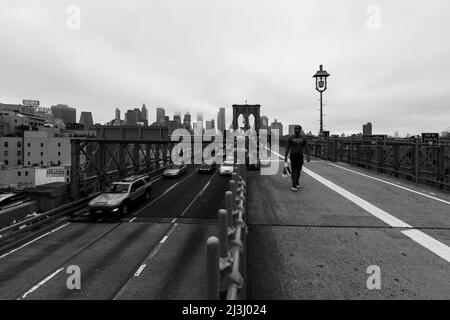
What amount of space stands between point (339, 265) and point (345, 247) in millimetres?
745

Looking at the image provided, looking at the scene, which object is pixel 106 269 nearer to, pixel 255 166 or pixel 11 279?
pixel 11 279

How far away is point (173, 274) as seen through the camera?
11625mm

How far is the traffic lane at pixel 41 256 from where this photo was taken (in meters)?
11.7

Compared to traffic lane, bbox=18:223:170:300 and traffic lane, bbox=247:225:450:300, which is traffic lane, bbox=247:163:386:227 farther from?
traffic lane, bbox=18:223:170:300

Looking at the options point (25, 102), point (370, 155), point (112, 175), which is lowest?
point (112, 175)

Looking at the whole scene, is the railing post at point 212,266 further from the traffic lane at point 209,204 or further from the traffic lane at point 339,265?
the traffic lane at point 209,204

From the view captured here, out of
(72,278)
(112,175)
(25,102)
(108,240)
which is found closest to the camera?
(72,278)

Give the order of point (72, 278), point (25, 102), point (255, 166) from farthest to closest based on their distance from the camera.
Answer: point (25, 102)
point (255, 166)
point (72, 278)

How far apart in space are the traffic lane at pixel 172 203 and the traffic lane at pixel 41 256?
3.80 m

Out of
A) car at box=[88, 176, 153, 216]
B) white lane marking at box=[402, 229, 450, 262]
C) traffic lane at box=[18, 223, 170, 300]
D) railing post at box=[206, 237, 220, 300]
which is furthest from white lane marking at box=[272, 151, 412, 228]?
car at box=[88, 176, 153, 216]

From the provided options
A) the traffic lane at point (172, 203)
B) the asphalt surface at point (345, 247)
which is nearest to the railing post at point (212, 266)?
the asphalt surface at point (345, 247)
